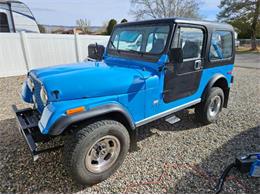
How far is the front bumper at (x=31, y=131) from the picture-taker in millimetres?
1929

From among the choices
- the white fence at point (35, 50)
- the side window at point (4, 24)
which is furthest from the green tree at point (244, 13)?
the side window at point (4, 24)

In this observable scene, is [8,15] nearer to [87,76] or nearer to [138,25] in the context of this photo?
[138,25]

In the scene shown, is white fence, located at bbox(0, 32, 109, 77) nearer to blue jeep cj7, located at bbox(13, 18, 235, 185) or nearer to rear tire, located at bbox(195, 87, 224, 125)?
blue jeep cj7, located at bbox(13, 18, 235, 185)

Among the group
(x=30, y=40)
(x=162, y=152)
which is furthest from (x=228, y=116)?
(x=30, y=40)

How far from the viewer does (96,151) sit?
2.22 meters

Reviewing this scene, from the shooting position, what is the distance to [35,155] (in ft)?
6.15

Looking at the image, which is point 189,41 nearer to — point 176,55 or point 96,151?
point 176,55

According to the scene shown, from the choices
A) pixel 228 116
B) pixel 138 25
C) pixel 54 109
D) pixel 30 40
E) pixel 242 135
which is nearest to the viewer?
pixel 54 109

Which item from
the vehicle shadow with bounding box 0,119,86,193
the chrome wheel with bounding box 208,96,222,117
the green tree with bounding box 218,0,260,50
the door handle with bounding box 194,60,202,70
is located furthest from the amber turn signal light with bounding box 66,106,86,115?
the green tree with bounding box 218,0,260,50

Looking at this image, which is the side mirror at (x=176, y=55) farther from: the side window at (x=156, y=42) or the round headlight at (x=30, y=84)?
the round headlight at (x=30, y=84)

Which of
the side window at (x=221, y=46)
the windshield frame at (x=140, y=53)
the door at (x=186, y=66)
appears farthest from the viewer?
the side window at (x=221, y=46)

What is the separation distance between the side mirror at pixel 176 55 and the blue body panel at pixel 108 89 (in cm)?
8

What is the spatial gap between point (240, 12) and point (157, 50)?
26.5m

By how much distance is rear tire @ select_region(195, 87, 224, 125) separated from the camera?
11.4ft
